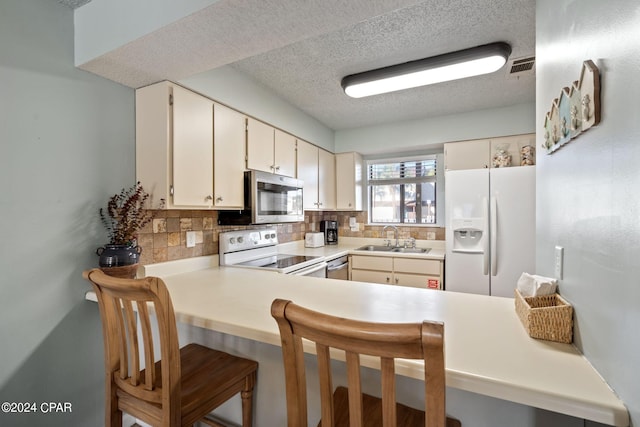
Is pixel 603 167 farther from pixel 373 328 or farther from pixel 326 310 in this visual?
pixel 326 310

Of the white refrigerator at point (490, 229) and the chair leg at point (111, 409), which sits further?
the white refrigerator at point (490, 229)

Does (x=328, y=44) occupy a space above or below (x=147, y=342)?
above

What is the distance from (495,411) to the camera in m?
0.99

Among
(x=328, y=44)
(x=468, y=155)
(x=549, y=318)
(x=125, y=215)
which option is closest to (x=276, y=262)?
(x=125, y=215)

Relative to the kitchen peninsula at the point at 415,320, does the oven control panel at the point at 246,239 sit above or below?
above

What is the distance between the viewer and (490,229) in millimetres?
2521

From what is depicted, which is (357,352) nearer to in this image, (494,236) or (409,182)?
(494,236)

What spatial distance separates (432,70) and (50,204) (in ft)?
7.96

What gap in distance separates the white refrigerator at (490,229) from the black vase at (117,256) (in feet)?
8.33

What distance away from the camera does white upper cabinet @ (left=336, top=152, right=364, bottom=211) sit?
3.75 meters

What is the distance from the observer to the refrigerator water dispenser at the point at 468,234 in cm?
258

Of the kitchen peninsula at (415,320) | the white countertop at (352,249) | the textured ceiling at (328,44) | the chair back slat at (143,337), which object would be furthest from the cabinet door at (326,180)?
the chair back slat at (143,337)

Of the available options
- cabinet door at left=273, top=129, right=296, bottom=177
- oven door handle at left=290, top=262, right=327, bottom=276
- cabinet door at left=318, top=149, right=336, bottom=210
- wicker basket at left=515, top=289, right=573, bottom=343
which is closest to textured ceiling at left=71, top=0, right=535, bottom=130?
cabinet door at left=273, top=129, right=296, bottom=177

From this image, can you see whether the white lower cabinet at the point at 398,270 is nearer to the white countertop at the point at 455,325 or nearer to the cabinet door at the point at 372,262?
the cabinet door at the point at 372,262
